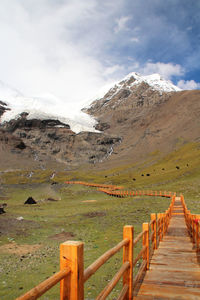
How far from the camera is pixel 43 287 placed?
8.87 ft

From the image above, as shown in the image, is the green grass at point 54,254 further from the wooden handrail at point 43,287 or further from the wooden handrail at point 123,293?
the wooden handrail at point 43,287

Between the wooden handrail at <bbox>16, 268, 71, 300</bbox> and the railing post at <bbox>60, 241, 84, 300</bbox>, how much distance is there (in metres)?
0.08

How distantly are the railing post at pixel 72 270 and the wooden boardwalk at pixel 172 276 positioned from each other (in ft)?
10.9

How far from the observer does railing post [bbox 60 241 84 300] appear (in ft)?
10.4

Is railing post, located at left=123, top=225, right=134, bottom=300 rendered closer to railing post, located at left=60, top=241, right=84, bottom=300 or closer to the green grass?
railing post, located at left=60, top=241, right=84, bottom=300

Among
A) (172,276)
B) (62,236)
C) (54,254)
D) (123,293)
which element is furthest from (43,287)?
(62,236)

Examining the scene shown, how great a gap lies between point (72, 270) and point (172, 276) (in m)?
5.36

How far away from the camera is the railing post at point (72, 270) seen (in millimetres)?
3160

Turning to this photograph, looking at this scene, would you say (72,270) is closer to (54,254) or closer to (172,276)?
(172,276)

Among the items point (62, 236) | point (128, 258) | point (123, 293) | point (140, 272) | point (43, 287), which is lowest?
point (62, 236)

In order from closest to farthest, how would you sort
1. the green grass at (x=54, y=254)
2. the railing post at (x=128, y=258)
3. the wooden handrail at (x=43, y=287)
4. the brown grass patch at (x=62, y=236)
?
the wooden handrail at (x=43, y=287) → the railing post at (x=128, y=258) → the green grass at (x=54, y=254) → the brown grass patch at (x=62, y=236)

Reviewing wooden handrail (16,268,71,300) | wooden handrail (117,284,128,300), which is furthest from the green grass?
wooden handrail (16,268,71,300)

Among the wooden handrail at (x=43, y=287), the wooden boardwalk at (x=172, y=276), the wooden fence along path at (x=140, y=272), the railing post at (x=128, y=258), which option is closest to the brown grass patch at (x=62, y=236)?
the wooden fence along path at (x=140, y=272)

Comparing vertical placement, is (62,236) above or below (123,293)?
below
